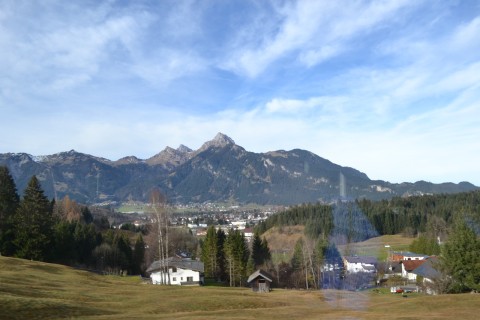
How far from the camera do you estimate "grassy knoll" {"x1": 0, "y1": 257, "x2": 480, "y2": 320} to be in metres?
30.5

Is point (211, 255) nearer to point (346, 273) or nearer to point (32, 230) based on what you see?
point (32, 230)

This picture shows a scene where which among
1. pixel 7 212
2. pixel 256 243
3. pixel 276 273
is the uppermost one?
pixel 7 212

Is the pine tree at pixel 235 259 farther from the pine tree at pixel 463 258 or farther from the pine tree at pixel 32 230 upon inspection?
the pine tree at pixel 463 258

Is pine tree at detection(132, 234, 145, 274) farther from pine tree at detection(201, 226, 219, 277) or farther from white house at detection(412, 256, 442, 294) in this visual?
white house at detection(412, 256, 442, 294)

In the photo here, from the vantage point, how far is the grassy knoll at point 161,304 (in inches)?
1200

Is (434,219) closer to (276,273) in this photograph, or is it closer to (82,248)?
(276,273)

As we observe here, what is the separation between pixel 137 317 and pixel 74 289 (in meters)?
16.1

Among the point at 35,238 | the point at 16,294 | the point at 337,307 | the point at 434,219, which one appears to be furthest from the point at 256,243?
the point at 434,219

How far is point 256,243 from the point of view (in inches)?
4109

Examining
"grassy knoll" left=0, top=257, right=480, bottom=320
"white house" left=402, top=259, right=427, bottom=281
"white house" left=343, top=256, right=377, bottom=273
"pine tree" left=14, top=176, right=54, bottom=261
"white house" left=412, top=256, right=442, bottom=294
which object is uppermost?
"pine tree" left=14, top=176, right=54, bottom=261

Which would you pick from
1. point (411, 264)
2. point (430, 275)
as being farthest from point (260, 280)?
point (411, 264)

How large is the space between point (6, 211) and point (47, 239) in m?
11.7

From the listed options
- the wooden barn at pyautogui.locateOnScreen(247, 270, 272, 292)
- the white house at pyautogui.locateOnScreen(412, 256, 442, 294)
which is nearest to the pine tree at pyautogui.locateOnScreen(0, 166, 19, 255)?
the wooden barn at pyautogui.locateOnScreen(247, 270, 272, 292)

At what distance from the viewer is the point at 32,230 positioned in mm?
69188
